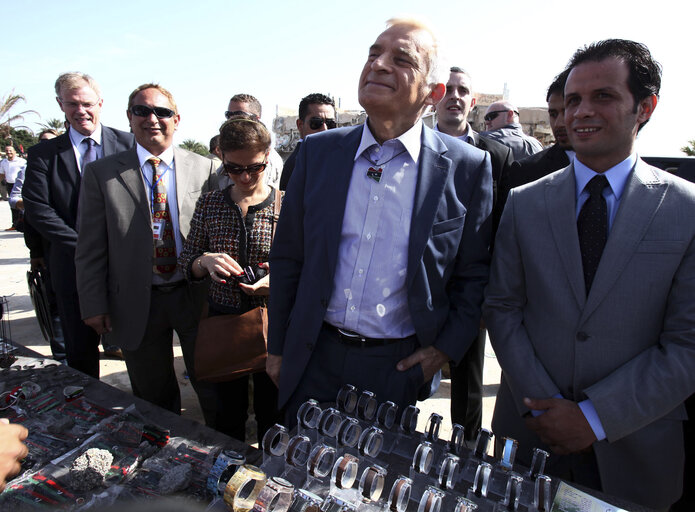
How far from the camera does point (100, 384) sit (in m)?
2.11

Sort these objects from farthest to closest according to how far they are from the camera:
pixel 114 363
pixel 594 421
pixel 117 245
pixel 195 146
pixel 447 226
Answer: pixel 195 146 → pixel 114 363 → pixel 117 245 → pixel 447 226 → pixel 594 421

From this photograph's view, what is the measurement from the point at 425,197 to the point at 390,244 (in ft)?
0.76

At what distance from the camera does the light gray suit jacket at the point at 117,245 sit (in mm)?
2635

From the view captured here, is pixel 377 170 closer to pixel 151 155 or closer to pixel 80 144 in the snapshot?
pixel 151 155

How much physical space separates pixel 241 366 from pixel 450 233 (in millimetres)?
1306

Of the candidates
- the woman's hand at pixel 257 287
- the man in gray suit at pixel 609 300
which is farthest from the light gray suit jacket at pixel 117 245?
the man in gray suit at pixel 609 300

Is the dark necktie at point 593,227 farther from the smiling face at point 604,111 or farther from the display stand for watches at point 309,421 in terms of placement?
the display stand for watches at point 309,421

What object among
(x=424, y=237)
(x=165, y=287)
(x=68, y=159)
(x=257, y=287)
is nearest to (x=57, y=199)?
(x=68, y=159)

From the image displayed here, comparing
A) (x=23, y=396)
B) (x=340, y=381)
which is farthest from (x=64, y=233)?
(x=340, y=381)

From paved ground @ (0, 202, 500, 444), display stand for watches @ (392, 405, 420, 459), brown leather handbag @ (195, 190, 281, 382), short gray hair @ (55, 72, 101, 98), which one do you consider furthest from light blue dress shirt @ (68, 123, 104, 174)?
display stand for watches @ (392, 405, 420, 459)

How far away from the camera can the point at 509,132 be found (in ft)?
12.8

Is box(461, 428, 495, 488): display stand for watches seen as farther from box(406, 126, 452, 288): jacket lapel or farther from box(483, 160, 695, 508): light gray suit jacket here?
A: box(406, 126, 452, 288): jacket lapel

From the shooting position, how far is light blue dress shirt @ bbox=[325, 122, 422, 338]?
1.76m

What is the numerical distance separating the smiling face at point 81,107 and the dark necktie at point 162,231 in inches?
47.2
